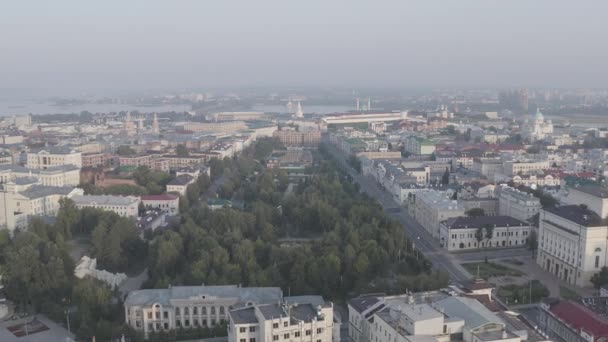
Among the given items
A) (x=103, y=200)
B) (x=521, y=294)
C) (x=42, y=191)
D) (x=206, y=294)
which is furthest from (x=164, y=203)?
(x=521, y=294)

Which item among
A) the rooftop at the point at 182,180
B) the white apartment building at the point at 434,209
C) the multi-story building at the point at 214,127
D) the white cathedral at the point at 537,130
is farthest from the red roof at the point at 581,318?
the multi-story building at the point at 214,127

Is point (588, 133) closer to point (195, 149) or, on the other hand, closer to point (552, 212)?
point (195, 149)

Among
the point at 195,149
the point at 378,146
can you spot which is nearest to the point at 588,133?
the point at 378,146

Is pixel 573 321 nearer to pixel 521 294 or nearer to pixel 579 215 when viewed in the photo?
pixel 521 294

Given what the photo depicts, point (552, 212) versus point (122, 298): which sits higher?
point (552, 212)

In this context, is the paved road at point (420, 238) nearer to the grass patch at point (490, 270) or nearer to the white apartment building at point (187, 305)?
the grass patch at point (490, 270)

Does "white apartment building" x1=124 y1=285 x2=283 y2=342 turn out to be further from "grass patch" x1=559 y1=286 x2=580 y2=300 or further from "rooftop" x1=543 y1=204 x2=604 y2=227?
"rooftop" x1=543 y1=204 x2=604 y2=227

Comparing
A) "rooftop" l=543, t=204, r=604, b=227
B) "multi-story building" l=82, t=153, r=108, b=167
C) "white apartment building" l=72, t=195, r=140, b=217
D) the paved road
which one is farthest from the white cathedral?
"white apartment building" l=72, t=195, r=140, b=217
